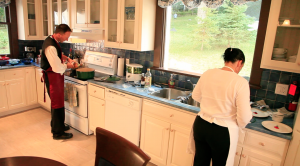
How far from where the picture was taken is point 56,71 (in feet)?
8.69

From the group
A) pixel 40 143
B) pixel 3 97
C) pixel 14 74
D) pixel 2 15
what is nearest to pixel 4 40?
pixel 2 15

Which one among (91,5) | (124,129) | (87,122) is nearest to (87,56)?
(91,5)

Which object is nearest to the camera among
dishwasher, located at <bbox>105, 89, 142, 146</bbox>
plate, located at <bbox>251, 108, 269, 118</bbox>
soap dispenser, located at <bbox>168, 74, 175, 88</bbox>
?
plate, located at <bbox>251, 108, 269, 118</bbox>

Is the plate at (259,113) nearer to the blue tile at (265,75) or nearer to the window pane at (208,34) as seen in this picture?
the blue tile at (265,75)

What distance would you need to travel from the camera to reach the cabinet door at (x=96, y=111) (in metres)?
2.81

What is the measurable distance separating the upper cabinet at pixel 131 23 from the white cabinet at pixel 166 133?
870 millimetres

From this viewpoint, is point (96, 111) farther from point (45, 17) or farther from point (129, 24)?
point (45, 17)

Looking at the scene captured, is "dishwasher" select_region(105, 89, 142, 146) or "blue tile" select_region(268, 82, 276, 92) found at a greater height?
"blue tile" select_region(268, 82, 276, 92)

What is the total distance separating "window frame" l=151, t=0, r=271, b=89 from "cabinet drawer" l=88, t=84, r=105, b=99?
0.79m

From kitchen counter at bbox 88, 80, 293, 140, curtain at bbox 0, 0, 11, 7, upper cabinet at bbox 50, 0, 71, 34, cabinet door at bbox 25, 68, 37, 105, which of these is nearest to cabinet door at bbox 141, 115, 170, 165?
kitchen counter at bbox 88, 80, 293, 140

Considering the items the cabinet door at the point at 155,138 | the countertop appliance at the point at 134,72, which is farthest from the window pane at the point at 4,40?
the cabinet door at the point at 155,138

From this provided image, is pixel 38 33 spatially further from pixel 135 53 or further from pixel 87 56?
pixel 135 53

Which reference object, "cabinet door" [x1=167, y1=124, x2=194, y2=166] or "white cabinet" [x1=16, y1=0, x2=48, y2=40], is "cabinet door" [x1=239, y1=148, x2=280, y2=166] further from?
"white cabinet" [x1=16, y1=0, x2=48, y2=40]

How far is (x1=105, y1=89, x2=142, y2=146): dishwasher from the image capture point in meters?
2.41
